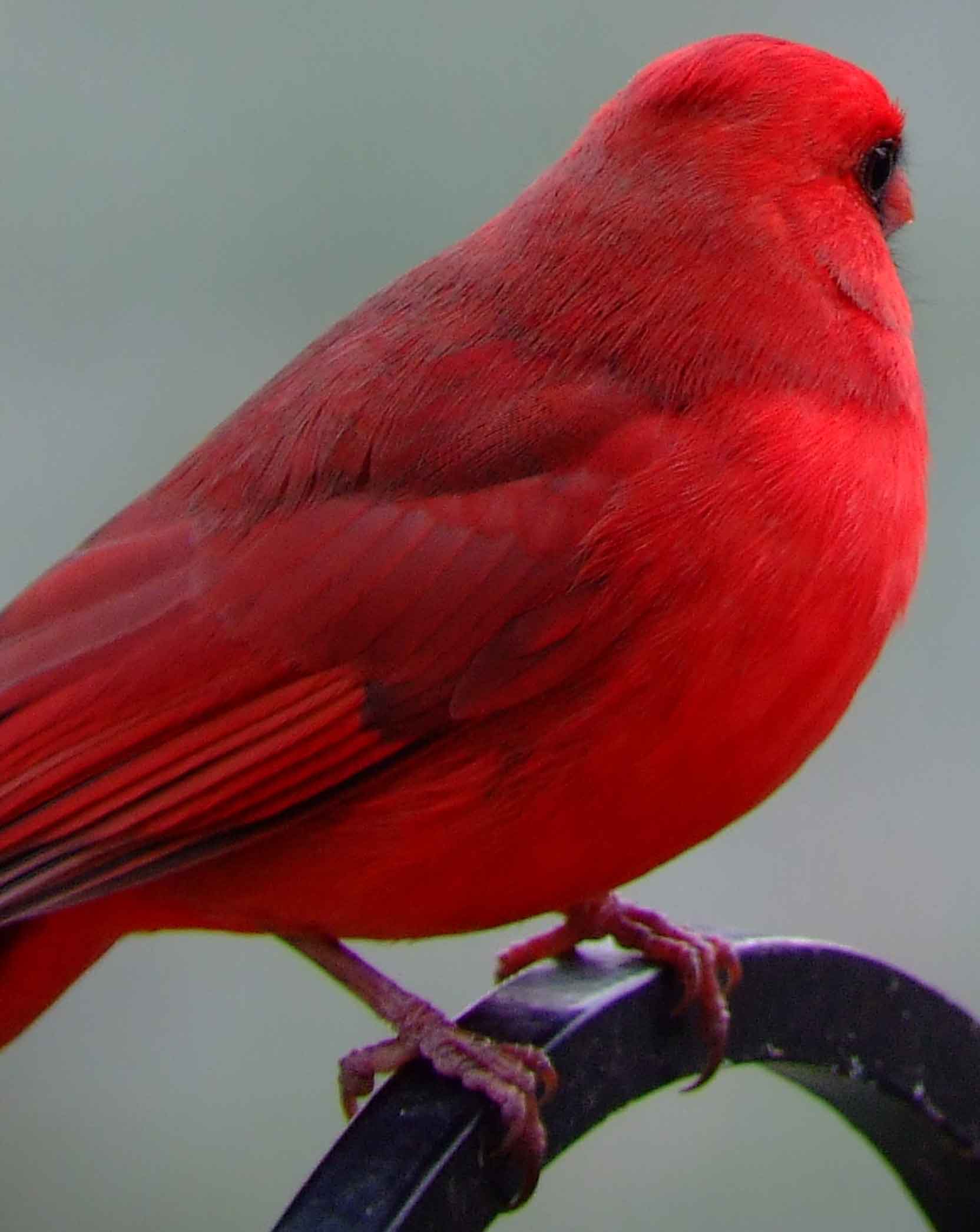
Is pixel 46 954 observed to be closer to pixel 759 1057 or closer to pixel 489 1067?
pixel 489 1067

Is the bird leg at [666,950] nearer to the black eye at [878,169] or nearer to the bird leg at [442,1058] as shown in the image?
the bird leg at [442,1058]

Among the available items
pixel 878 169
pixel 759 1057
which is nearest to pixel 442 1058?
pixel 759 1057

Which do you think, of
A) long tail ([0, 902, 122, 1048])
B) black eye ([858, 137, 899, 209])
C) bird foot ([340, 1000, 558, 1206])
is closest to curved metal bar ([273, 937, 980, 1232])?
bird foot ([340, 1000, 558, 1206])

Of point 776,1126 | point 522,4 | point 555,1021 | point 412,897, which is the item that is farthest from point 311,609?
point 522,4

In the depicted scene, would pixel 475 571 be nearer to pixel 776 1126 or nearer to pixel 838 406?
pixel 838 406

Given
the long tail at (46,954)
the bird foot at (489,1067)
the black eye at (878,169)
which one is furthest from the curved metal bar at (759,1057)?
the black eye at (878,169)

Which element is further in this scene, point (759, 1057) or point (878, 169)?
point (878, 169)

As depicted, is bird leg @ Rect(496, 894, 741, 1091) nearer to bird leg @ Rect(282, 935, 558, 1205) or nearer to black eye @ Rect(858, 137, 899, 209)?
bird leg @ Rect(282, 935, 558, 1205)
